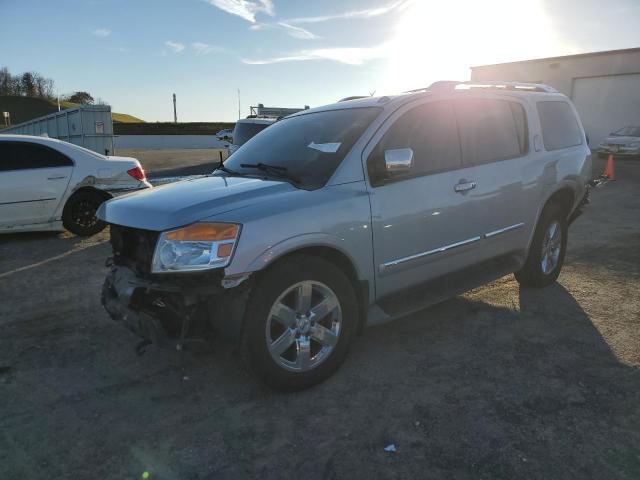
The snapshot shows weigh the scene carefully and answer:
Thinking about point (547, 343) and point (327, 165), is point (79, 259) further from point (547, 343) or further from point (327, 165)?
point (547, 343)

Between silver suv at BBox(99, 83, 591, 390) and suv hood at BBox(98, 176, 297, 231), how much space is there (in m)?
0.01

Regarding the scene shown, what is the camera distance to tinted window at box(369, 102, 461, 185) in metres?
3.56

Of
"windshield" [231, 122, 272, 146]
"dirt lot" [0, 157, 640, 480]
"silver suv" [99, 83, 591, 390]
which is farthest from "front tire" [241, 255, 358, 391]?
"windshield" [231, 122, 272, 146]

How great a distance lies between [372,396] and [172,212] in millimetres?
1677

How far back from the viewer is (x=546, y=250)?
5117 mm

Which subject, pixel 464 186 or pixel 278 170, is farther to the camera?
pixel 464 186

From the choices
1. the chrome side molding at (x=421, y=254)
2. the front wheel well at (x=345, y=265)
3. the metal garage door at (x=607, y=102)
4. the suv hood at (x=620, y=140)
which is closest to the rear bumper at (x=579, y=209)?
the chrome side molding at (x=421, y=254)

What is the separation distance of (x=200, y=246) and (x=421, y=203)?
65.4 inches

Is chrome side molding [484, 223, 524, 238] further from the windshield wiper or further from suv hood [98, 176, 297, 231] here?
suv hood [98, 176, 297, 231]

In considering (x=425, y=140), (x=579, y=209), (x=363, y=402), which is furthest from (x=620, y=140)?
(x=363, y=402)

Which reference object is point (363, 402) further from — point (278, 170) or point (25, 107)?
point (25, 107)

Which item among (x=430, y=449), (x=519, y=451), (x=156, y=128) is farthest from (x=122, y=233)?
(x=156, y=128)

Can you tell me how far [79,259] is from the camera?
21.4ft

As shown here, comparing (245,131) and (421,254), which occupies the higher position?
(245,131)
